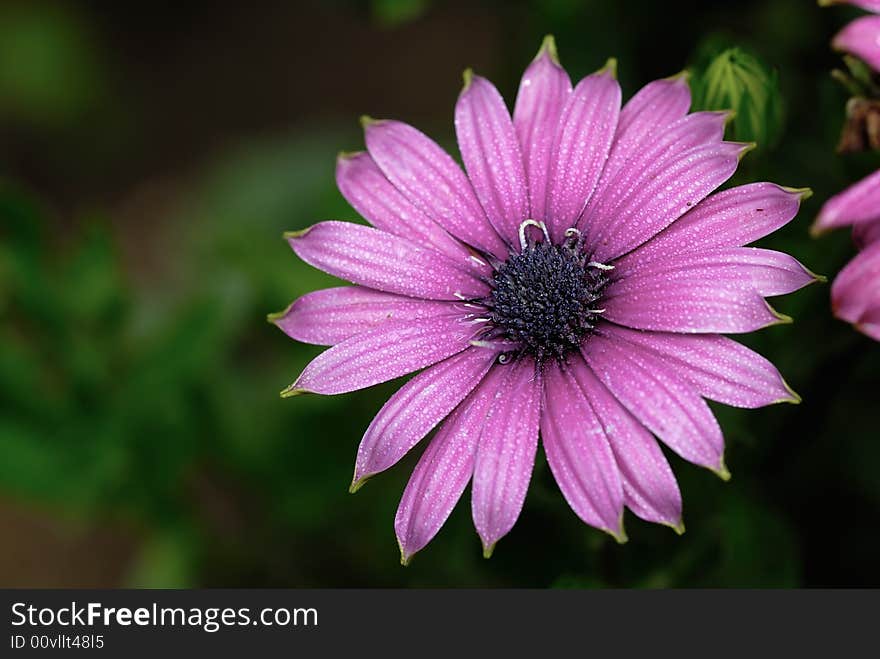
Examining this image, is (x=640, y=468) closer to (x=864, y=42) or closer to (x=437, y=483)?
(x=437, y=483)

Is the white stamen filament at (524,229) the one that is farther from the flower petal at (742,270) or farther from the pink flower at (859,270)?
the pink flower at (859,270)

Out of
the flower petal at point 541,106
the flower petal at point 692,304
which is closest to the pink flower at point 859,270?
the flower petal at point 692,304

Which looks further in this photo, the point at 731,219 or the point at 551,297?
the point at 551,297

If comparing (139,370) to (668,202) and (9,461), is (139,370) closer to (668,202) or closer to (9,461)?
(9,461)

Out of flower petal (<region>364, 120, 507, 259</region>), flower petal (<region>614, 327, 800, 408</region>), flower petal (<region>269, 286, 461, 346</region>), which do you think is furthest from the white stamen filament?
flower petal (<region>614, 327, 800, 408</region>)

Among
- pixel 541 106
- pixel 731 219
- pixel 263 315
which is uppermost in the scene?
pixel 263 315

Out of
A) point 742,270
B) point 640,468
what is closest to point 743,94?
point 742,270

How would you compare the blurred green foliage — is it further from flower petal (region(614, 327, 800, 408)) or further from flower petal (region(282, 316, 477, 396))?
flower petal (region(282, 316, 477, 396))
